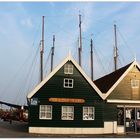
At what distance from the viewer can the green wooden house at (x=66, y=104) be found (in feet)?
101

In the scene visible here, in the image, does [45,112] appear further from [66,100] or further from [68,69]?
[68,69]

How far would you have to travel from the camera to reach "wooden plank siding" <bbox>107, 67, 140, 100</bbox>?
33062 millimetres

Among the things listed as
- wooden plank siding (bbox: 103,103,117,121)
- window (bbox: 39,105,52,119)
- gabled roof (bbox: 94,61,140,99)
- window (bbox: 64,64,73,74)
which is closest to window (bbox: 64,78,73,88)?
window (bbox: 64,64,73,74)

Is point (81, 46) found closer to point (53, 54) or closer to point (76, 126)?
point (53, 54)

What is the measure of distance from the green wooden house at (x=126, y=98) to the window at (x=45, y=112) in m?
5.64

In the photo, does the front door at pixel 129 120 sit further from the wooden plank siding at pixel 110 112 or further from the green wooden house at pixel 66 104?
the green wooden house at pixel 66 104

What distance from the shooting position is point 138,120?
111 feet

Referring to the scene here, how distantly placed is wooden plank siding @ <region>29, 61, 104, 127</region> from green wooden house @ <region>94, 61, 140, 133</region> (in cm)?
151

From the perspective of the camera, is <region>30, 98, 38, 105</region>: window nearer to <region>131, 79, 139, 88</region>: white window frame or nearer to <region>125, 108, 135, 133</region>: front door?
<region>125, 108, 135, 133</region>: front door

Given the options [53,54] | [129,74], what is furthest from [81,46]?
[129,74]

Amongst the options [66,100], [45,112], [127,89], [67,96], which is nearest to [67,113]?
[66,100]

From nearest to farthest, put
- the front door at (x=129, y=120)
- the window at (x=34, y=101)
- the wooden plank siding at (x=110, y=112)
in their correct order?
1. the window at (x=34, y=101)
2. the wooden plank siding at (x=110, y=112)
3. the front door at (x=129, y=120)

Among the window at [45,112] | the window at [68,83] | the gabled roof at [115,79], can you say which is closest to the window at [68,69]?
the window at [68,83]

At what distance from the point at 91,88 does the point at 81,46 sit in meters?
24.6
